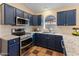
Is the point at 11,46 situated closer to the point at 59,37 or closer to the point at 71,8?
the point at 59,37

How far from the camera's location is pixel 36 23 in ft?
10.3

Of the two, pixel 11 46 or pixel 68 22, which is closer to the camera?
pixel 11 46

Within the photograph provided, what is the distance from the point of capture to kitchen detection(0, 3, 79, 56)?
1722 millimetres

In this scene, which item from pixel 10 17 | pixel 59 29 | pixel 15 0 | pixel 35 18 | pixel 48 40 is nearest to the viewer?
pixel 15 0

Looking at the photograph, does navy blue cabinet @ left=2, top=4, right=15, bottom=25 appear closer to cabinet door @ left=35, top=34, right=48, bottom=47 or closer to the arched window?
cabinet door @ left=35, top=34, right=48, bottom=47

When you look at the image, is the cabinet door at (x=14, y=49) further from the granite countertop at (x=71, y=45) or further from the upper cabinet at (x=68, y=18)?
the upper cabinet at (x=68, y=18)

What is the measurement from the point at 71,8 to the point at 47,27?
1.13 metres

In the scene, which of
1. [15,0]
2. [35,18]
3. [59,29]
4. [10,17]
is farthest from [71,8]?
[15,0]

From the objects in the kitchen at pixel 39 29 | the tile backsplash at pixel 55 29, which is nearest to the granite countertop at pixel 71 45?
the kitchen at pixel 39 29

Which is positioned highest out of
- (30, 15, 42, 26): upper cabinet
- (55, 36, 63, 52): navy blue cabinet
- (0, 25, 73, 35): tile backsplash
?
(30, 15, 42, 26): upper cabinet

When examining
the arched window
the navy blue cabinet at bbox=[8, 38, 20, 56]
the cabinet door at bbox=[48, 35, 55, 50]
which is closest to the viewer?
the navy blue cabinet at bbox=[8, 38, 20, 56]

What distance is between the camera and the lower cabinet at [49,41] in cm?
236

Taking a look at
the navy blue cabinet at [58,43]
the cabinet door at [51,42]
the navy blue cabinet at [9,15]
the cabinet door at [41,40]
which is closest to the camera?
the navy blue cabinet at [9,15]

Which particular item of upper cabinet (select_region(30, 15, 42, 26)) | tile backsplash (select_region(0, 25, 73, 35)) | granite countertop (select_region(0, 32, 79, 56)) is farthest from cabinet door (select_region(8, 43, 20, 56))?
upper cabinet (select_region(30, 15, 42, 26))
